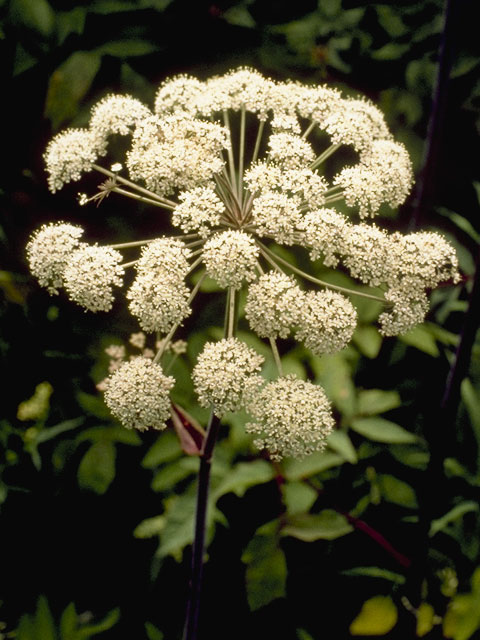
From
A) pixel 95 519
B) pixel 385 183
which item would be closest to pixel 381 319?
pixel 385 183

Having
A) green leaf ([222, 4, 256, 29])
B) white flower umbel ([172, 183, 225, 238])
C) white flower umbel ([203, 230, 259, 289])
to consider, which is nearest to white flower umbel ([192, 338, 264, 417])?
white flower umbel ([203, 230, 259, 289])

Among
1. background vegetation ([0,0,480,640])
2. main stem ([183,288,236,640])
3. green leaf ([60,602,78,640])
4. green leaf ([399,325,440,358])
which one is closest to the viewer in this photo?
main stem ([183,288,236,640])

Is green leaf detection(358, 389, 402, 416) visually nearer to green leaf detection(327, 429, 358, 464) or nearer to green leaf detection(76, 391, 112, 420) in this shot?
green leaf detection(327, 429, 358, 464)

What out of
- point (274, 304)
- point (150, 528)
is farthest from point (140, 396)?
point (150, 528)

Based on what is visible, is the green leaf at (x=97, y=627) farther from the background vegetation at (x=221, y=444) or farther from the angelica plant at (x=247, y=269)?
the angelica plant at (x=247, y=269)

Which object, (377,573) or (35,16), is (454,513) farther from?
(35,16)

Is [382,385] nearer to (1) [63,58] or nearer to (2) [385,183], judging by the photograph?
(2) [385,183]
